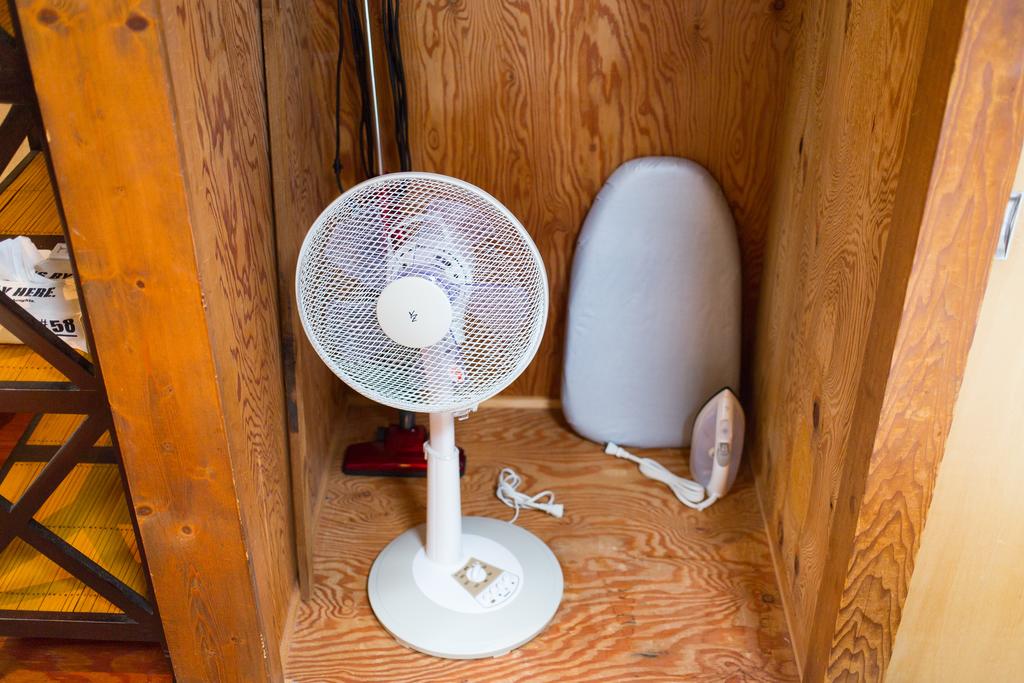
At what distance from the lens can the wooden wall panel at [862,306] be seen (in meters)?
1.21

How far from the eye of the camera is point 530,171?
2.21 meters

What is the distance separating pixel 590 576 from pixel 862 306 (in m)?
0.90

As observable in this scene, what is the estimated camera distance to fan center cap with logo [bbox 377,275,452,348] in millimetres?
1427

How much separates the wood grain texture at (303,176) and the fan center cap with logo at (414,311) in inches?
13.7

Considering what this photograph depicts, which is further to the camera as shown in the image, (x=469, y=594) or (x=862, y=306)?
(x=469, y=594)

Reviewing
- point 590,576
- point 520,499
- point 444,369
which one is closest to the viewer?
point 444,369

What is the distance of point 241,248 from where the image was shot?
1.49 metres

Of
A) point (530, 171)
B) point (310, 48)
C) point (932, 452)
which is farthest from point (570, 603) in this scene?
point (310, 48)

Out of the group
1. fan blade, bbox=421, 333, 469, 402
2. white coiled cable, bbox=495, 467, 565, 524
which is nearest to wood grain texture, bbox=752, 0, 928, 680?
white coiled cable, bbox=495, 467, 565, 524

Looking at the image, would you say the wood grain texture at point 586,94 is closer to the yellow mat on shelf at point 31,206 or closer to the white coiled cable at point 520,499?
the white coiled cable at point 520,499

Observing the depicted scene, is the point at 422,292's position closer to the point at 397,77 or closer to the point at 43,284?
the point at 43,284

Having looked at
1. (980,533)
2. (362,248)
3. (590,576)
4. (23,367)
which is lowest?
(590,576)

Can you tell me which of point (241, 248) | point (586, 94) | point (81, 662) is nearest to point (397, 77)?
point (586, 94)

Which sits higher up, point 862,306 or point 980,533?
point 862,306
